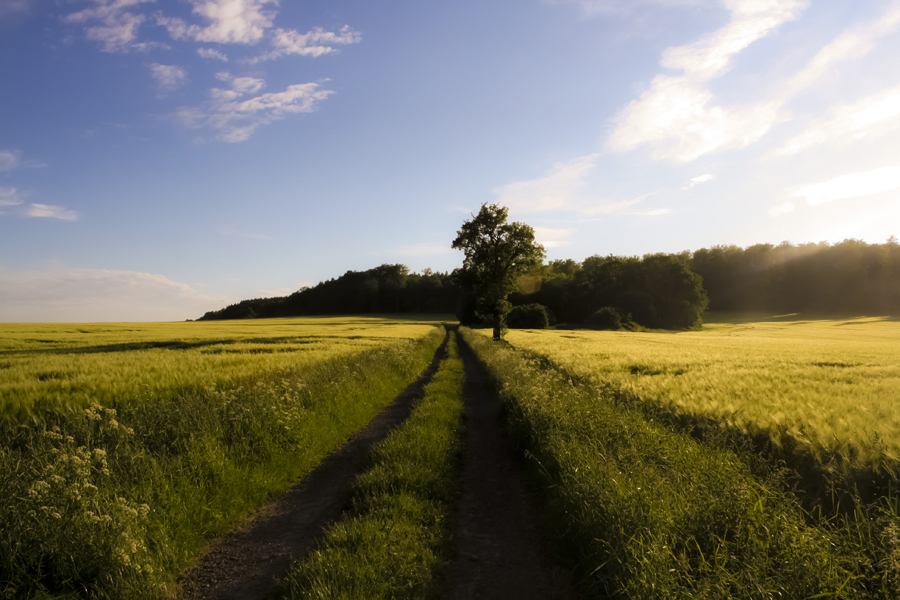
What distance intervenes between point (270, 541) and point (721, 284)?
11020 cm

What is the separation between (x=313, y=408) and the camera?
28.3 ft

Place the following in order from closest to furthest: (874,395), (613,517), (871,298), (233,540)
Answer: (613,517) → (233,540) → (874,395) → (871,298)

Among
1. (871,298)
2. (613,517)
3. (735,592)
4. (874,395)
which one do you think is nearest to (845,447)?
(735,592)

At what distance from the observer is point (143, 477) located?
4.72m

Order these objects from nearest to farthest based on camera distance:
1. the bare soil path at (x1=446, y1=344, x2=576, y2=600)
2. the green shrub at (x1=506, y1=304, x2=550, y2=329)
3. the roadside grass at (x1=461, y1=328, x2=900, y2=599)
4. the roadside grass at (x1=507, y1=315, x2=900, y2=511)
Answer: the roadside grass at (x1=461, y1=328, x2=900, y2=599) → the bare soil path at (x1=446, y1=344, x2=576, y2=600) → the roadside grass at (x1=507, y1=315, x2=900, y2=511) → the green shrub at (x1=506, y1=304, x2=550, y2=329)

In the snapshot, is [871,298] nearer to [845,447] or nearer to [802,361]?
[802,361]

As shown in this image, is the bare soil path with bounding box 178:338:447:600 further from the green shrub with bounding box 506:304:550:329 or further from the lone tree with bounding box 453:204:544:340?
the green shrub with bounding box 506:304:550:329

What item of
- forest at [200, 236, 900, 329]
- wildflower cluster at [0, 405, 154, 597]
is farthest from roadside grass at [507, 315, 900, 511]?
forest at [200, 236, 900, 329]

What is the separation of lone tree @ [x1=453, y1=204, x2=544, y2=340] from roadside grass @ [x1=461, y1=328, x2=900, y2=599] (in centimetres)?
2552

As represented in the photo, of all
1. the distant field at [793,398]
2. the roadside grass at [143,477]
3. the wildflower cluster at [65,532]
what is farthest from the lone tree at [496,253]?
the wildflower cluster at [65,532]

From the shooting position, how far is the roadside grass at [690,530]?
281 centimetres

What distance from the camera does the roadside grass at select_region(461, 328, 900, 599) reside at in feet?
9.21

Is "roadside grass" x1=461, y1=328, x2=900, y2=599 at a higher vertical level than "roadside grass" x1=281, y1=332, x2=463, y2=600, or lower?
higher

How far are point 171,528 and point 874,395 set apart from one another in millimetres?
10903
